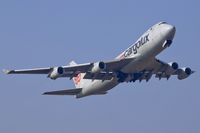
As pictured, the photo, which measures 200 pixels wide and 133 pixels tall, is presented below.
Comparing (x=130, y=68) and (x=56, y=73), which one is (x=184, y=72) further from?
(x=56, y=73)

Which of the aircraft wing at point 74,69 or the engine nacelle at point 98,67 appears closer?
the engine nacelle at point 98,67

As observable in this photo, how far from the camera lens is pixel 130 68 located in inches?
3836

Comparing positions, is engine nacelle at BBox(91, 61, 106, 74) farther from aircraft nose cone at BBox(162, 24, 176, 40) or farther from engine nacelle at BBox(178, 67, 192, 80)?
engine nacelle at BBox(178, 67, 192, 80)

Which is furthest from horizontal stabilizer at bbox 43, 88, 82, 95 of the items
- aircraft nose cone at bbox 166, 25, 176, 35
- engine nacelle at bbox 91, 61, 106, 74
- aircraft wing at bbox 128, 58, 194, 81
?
aircraft nose cone at bbox 166, 25, 176, 35

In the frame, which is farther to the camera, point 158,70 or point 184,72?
point 184,72

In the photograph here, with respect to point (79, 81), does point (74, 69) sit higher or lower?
higher

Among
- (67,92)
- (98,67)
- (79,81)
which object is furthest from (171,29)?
(79,81)

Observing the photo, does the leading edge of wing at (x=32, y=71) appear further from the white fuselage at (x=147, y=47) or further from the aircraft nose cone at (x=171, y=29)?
the aircraft nose cone at (x=171, y=29)

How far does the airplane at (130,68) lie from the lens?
312ft

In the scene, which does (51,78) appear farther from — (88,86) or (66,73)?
(88,86)

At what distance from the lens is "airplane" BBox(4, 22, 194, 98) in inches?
3740

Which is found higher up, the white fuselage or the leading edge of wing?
the white fuselage

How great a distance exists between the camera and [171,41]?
94.8 meters

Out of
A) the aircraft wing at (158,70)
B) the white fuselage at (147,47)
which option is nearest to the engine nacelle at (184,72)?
the aircraft wing at (158,70)
